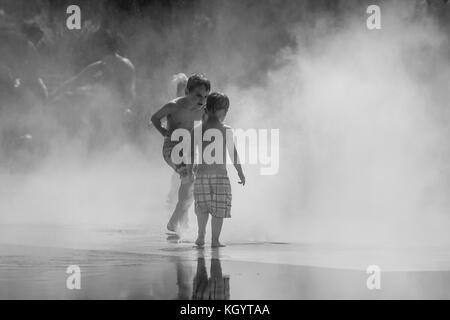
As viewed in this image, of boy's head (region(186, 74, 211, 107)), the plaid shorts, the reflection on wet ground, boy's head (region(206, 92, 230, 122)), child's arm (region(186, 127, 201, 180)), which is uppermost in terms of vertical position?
boy's head (region(186, 74, 211, 107))

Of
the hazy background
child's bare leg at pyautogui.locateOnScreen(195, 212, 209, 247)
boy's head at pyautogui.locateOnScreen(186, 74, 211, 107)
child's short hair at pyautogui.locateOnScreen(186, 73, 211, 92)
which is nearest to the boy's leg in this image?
the hazy background

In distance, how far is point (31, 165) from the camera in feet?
98.5

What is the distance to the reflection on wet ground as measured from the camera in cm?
773

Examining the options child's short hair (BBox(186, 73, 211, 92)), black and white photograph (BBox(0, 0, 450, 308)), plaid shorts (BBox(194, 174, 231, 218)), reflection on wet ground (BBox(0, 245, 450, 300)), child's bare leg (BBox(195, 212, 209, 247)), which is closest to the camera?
reflection on wet ground (BBox(0, 245, 450, 300))

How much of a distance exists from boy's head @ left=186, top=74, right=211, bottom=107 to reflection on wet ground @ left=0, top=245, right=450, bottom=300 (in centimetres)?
244

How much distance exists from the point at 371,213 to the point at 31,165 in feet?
55.2

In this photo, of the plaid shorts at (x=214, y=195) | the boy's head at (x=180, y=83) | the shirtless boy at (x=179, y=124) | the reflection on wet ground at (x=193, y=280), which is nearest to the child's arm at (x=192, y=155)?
the shirtless boy at (x=179, y=124)

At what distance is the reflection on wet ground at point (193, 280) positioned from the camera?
773 cm

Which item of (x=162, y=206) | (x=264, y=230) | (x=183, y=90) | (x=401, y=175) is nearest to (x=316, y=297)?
(x=264, y=230)

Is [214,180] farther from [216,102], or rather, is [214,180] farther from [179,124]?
[179,124]

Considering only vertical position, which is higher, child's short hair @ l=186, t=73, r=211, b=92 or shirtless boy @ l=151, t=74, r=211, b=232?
child's short hair @ l=186, t=73, r=211, b=92

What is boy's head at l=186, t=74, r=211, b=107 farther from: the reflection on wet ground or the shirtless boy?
the reflection on wet ground
